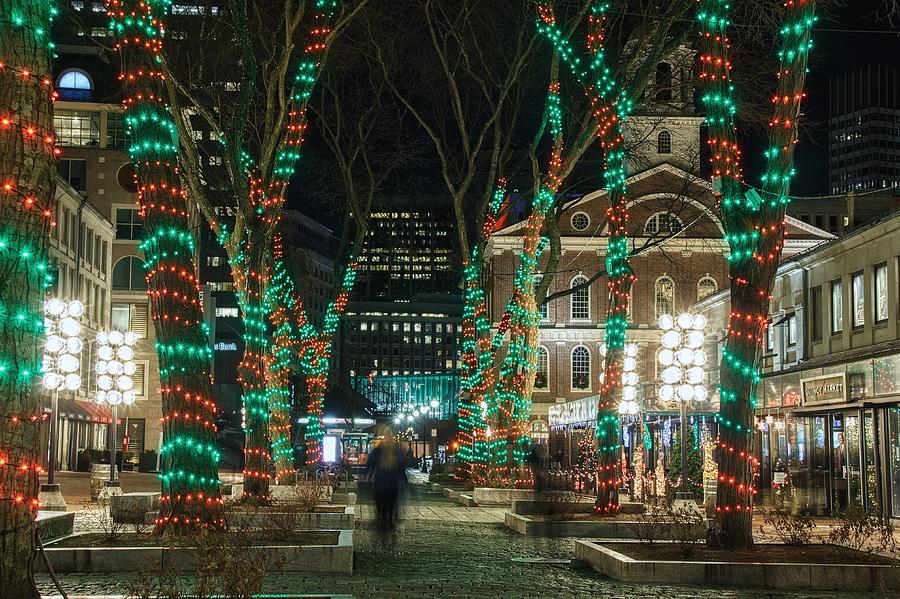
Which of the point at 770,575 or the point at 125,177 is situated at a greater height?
the point at 125,177

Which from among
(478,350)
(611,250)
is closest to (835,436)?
(611,250)

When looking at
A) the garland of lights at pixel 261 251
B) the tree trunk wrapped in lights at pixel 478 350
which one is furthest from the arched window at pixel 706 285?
the garland of lights at pixel 261 251

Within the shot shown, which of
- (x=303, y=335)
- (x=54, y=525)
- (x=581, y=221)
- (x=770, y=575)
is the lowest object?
(x=770, y=575)

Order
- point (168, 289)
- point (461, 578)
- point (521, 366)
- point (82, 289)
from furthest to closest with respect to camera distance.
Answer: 1. point (82, 289)
2. point (521, 366)
3. point (168, 289)
4. point (461, 578)

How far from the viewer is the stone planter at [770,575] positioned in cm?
1335

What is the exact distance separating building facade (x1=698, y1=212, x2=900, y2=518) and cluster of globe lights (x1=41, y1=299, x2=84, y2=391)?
16.8 m

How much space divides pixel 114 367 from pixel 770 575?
1975 cm

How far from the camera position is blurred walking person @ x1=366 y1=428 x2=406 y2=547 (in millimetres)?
19375

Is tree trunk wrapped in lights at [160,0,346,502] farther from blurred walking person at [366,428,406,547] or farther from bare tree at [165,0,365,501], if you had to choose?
blurred walking person at [366,428,406,547]

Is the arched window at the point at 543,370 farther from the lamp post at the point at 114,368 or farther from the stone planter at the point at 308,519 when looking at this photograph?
the stone planter at the point at 308,519

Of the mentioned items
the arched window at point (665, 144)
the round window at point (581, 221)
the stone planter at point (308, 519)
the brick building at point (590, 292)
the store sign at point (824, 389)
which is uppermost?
the arched window at point (665, 144)

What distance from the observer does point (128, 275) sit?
71562 millimetres

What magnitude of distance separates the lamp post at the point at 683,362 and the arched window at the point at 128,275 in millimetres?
51524

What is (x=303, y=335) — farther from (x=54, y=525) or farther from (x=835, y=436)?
(x=54, y=525)
